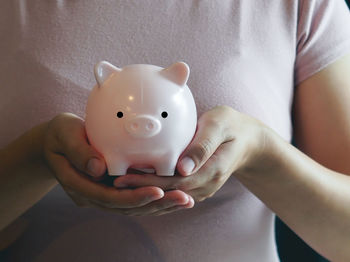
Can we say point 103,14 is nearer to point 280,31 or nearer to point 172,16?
point 172,16

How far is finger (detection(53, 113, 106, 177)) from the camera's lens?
0.46 meters

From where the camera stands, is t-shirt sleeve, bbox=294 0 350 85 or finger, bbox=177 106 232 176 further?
t-shirt sleeve, bbox=294 0 350 85

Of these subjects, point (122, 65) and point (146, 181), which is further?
point (122, 65)

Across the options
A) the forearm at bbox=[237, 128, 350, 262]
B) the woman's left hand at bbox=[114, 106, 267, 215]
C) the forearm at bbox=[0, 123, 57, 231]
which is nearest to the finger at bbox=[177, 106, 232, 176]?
the woman's left hand at bbox=[114, 106, 267, 215]

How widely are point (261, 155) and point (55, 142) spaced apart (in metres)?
0.26

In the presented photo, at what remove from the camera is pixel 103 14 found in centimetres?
64

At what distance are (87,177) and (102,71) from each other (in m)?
0.12

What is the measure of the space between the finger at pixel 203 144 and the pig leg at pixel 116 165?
58 mm

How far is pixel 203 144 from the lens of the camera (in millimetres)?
460

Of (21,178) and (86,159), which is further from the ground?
(86,159)

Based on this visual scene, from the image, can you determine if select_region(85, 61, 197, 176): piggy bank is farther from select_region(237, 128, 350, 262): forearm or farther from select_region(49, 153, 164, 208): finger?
select_region(237, 128, 350, 262): forearm

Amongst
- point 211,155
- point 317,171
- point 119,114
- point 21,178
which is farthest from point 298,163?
point 21,178

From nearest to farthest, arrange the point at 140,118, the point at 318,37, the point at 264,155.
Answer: the point at 140,118 → the point at 264,155 → the point at 318,37

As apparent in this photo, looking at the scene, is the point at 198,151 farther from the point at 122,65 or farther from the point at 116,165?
the point at 122,65
